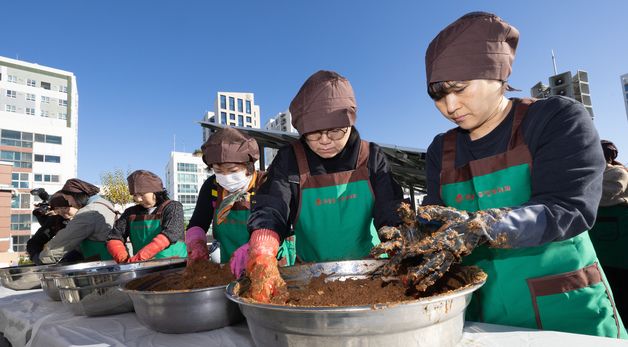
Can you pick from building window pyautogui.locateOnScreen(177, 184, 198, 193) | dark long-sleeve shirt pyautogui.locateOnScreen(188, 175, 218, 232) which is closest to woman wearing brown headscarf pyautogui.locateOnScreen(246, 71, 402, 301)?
dark long-sleeve shirt pyautogui.locateOnScreen(188, 175, 218, 232)

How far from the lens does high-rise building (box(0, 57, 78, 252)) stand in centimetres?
4244

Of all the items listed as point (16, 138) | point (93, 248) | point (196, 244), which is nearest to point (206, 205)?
point (196, 244)

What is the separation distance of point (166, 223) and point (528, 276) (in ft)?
10.4

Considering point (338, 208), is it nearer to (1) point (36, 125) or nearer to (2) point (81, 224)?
(2) point (81, 224)

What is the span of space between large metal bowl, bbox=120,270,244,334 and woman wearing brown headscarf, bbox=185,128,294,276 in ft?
2.90

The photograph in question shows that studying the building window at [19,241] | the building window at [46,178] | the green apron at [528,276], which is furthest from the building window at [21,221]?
the green apron at [528,276]

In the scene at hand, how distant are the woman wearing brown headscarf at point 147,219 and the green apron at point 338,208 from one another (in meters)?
1.85

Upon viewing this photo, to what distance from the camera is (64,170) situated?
151ft

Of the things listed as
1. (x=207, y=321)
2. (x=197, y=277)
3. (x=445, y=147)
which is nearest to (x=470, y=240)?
(x=445, y=147)

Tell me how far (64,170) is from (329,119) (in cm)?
5605

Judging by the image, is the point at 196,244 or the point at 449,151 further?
the point at 196,244

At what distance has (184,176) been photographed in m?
80.0

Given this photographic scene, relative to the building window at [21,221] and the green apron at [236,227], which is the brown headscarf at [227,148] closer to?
the green apron at [236,227]

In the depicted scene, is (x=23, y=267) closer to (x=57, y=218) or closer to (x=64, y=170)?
(x=57, y=218)
